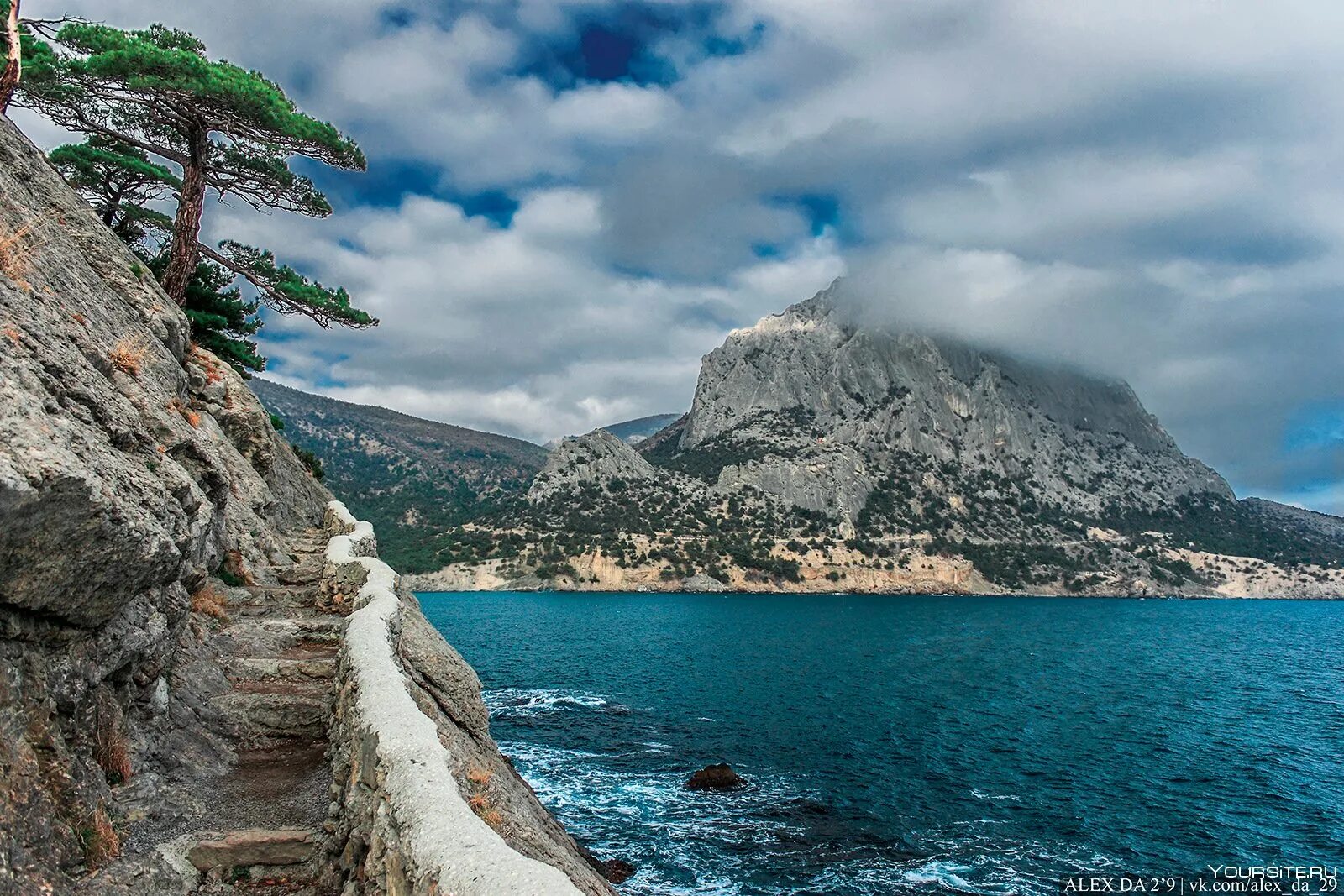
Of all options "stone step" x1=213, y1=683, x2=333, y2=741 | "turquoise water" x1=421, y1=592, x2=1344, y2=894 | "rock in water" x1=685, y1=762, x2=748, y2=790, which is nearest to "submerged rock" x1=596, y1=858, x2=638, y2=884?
"turquoise water" x1=421, y1=592, x2=1344, y2=894

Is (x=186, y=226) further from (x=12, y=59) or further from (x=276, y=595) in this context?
(x=276, y=595)

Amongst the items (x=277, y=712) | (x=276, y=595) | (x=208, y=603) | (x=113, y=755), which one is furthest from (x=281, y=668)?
(x=276, y=595)

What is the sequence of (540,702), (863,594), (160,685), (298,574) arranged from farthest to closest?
(863,594), (540,702), (298,574), (160,685)

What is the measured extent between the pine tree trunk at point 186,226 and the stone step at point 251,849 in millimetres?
22274

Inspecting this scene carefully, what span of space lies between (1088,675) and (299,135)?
68.5m

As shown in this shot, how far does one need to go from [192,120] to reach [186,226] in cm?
352

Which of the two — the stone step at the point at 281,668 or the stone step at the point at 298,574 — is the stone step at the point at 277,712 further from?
the stone step at the point at 298,574

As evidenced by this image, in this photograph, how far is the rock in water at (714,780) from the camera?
93.9 feet

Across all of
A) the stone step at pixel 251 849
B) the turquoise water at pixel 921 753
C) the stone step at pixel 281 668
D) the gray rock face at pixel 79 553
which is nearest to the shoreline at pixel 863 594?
the turquoise water at pixel 921 753

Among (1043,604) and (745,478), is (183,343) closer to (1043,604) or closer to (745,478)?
(1043,604)

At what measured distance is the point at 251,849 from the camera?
795cm

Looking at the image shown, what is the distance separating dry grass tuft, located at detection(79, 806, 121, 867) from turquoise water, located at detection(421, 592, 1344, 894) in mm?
16410

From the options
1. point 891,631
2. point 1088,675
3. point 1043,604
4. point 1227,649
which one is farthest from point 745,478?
point 1088,675

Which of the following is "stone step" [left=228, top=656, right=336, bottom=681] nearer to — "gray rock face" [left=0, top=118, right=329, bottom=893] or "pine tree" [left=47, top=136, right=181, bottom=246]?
"gray rock face" [left=0, top=118, right=329, bottom=893]
